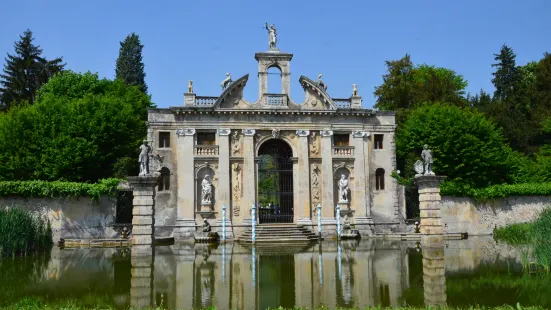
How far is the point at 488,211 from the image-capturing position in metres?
29.6

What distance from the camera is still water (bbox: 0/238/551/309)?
929cm

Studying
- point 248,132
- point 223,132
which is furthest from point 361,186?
point 223,132

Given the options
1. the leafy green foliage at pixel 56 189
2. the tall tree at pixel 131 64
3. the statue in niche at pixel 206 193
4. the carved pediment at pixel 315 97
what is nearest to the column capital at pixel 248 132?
the carved pediment at pixel 315 97

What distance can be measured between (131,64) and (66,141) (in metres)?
20.8

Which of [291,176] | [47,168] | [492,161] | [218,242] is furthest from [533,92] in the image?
[47,168]

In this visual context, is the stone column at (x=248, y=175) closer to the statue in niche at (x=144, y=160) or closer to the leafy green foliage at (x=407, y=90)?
the statue in niche at (x=144, y=160)

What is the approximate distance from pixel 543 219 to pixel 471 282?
3.85 metres

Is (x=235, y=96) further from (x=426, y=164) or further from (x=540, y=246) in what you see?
(x=540, y=246)

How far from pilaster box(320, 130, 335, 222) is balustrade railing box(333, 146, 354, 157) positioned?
0.36 meters

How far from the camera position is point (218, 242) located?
86.3 ft

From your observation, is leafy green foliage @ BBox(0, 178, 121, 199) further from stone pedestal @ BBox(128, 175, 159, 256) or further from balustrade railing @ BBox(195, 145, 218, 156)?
stone pedestal @ BBox(128, 175, 159, 256)

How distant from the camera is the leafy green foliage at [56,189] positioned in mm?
25081

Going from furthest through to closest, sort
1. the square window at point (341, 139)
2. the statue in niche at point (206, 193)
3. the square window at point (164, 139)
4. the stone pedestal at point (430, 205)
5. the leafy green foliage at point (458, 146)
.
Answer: the leafy green foliage at point (458, 146)
the square window at point (341, 139)
the square window at point (164, 139)
the statue in niche at point (206, 193)
the stone pedestal at point (430, 205)

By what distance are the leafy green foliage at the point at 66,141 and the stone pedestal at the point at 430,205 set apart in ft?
60.7
